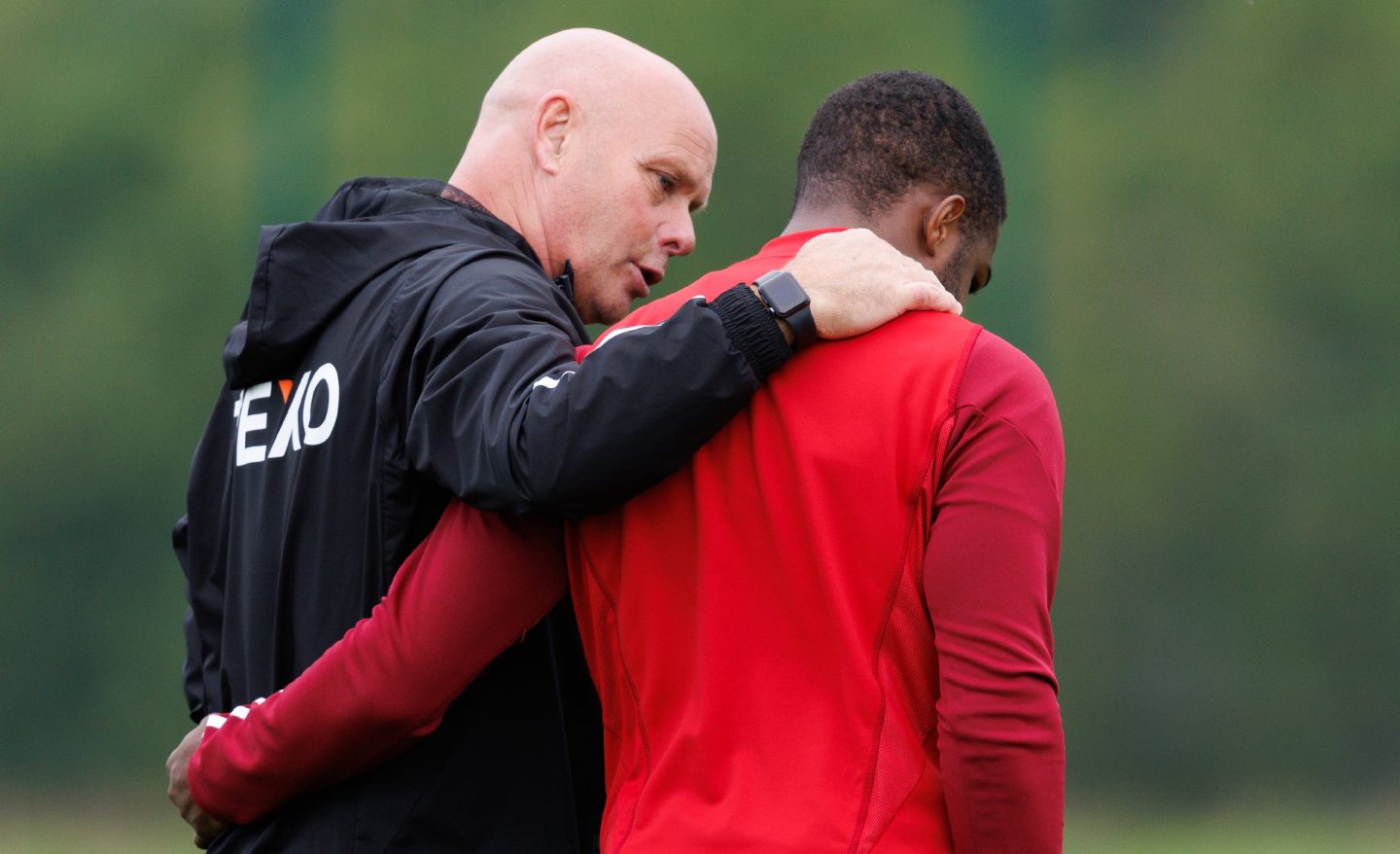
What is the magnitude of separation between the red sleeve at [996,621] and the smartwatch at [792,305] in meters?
0.12

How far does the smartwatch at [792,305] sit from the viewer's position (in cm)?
112

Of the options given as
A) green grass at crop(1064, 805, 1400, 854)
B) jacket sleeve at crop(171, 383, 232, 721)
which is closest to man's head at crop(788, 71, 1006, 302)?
jacket sleeve at crop(171, 383, 232, 721)

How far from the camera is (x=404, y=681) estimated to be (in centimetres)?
124

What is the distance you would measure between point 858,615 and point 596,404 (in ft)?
0.80

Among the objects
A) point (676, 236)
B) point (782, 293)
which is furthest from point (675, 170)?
point (782, 293)

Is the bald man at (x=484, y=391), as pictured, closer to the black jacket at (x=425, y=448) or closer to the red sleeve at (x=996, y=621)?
the black jacket at (x=425, y=448)

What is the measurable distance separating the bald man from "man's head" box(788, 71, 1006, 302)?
3.8 inches

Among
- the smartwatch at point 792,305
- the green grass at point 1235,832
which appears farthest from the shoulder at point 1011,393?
the green grass at point 1235,832

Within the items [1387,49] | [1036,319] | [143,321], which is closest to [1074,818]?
[1036,319]

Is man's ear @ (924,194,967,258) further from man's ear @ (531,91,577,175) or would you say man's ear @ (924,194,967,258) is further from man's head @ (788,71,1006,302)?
man's ear @ (531,91,577,175)

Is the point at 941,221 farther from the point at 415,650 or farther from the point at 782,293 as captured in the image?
the point at 415,650

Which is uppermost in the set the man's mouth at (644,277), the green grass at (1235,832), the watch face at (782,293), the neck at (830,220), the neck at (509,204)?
the neck at (830,220)

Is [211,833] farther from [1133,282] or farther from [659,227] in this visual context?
[1133,282]

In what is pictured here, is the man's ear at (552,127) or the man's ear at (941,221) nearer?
the man's ear at (941,221)
